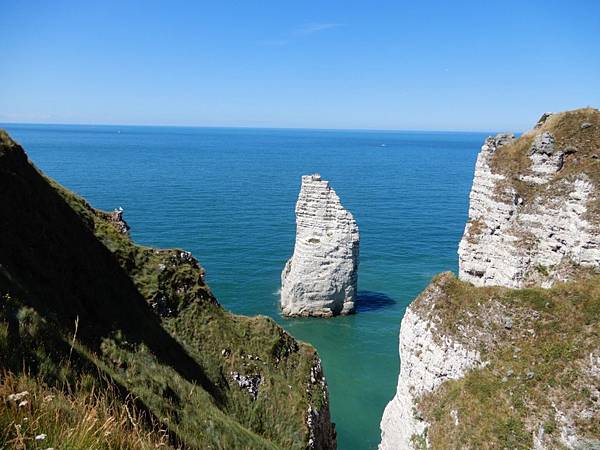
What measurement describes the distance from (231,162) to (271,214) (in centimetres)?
9008

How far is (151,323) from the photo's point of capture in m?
19.9

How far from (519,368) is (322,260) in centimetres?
2964

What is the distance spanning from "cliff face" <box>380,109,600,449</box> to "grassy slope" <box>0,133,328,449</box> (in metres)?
5.60

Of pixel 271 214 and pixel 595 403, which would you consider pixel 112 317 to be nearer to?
pixel 595 403

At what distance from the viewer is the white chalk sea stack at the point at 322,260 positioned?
47719mm

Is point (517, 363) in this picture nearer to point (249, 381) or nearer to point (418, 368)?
point (418, 368)

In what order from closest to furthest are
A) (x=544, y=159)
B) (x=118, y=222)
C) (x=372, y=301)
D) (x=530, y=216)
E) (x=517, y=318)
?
1. (x=517, y=318)
2. (x=118, y=222)
3. (x=530, y=216)
4. (x=544, y=159)
5. (x=372, y=301)

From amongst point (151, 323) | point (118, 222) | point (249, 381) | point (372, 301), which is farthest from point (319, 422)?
point (372, 301)

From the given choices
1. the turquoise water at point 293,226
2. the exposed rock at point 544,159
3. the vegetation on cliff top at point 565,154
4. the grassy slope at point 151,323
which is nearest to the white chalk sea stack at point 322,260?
the turquoise water at point 293,226

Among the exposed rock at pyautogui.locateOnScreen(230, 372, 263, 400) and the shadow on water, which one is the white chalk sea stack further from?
the exposed rock at pyautogui.locateOnScreen(230, 372, 263, 400)

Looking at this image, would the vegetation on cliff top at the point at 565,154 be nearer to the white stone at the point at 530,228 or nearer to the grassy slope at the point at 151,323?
the white stone at the point at 530,228

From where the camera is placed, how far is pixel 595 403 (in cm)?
1714

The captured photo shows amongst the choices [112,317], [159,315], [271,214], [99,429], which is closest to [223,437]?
[112,317]

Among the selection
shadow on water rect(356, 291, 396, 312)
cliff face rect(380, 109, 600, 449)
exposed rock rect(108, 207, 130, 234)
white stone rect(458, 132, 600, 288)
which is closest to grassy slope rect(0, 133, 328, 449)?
exposed rock rect(108, 207, 130, 234)
